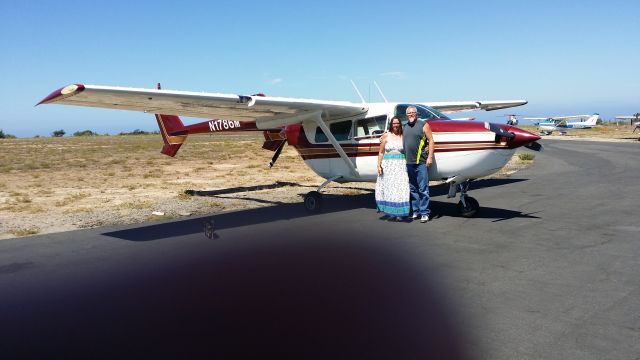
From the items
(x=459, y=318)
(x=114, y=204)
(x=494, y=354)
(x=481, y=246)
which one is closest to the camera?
(x=494, y=354)

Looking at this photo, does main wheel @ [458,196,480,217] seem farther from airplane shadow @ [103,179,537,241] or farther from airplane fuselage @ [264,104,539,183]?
airplane fuselage @ [264,104,539,183]

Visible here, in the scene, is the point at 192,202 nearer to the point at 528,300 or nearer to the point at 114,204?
the point at 114,204

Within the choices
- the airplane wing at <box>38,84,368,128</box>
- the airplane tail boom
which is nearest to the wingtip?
the airplane wing at <box>38,84,368,128</box>

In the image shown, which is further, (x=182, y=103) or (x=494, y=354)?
(x=182, y=103)

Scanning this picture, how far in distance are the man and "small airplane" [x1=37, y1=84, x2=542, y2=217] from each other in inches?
12.7

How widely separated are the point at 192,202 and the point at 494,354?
9609 millimetres

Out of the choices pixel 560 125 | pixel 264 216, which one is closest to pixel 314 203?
pixel 264 216

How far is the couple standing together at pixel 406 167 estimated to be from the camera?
8.28 m

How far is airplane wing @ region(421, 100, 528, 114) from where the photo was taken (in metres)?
13.9

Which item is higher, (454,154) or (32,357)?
(454,154)

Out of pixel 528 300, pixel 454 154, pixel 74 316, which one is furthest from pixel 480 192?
pixel 74 316

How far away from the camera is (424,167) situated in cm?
833

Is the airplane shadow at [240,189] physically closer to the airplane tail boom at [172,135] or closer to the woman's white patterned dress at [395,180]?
the airplane tail boom at [172,135]

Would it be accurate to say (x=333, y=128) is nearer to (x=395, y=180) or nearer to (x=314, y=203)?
(x=314, y=203)
